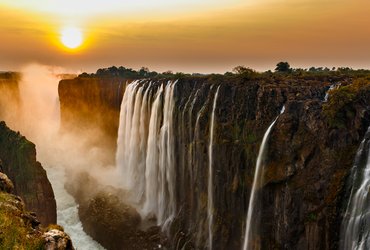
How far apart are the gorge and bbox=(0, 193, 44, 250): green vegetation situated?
42.4 feet

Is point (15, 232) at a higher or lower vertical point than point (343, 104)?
lower

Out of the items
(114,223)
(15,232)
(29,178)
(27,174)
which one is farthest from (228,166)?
(27,174)

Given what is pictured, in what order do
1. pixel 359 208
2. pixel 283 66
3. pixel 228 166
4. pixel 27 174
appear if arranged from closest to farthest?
pixel 359 208 → pixel 228 166 → pixel 27 174 → pixel 283 66

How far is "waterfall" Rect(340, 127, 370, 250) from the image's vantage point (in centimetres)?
1473

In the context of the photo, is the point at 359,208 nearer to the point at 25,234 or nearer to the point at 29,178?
the point at 25,234

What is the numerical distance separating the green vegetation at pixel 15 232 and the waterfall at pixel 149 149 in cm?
2132

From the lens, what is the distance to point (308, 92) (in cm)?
2189

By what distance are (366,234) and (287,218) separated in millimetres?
5460

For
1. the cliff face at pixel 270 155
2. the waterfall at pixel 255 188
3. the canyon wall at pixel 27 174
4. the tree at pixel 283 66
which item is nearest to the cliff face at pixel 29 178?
the canyon wall at pixel 27 174

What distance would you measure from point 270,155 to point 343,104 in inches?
204

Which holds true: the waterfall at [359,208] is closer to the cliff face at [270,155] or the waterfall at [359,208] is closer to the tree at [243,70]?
the cliff face at [270,155]

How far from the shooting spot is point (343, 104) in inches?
710

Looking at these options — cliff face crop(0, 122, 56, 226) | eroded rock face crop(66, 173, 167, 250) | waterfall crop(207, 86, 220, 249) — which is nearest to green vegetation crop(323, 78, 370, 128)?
waterfall crop(207, 86, 220, 249)

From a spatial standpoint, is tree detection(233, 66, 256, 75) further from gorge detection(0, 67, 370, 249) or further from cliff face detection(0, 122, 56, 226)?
cliff face detection(0, 122, 56, 226)
